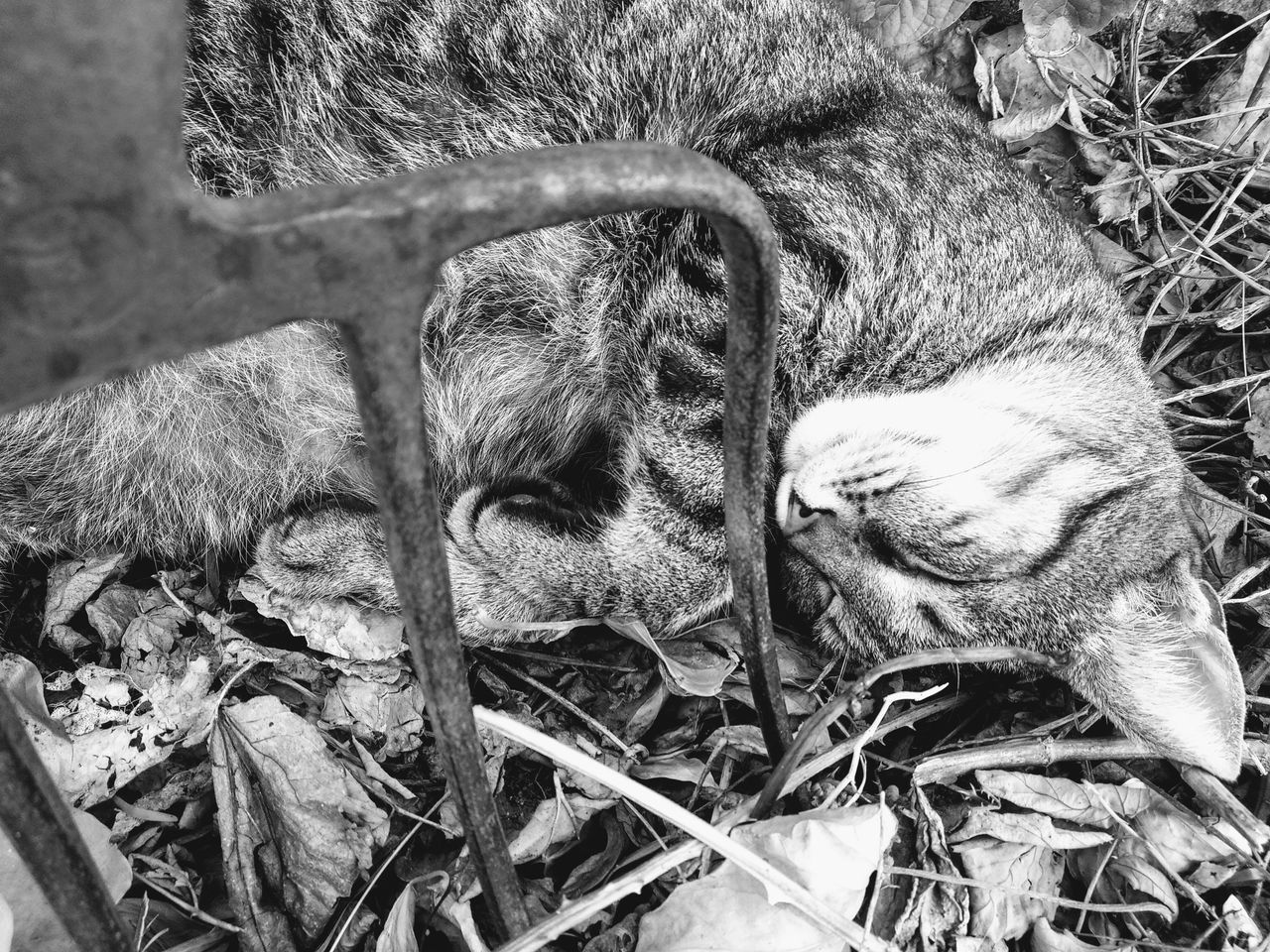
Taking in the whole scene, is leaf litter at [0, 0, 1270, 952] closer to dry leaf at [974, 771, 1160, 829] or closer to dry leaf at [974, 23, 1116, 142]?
dry leaf at [974, 771, 1160, 829]

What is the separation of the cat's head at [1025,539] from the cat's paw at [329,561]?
3.09 feet

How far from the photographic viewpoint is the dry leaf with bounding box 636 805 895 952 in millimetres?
1532

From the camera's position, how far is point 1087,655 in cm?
209

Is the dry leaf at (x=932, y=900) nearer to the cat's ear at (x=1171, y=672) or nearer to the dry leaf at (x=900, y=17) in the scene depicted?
the cat's ear at (x=1171, y=672)

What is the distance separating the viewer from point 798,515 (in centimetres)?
202

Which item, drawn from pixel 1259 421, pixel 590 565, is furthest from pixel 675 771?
pixel 1259 421

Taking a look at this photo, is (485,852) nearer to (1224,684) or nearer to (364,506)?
(364,506)

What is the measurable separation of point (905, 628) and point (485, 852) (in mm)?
1158

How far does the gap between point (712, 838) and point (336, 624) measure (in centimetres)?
108

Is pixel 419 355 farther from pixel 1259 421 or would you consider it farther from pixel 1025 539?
pixel 1259 421

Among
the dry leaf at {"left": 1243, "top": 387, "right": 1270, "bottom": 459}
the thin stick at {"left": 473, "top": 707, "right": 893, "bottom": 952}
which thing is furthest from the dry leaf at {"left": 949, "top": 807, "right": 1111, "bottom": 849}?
the dry leaf at {"left": 1243, "top": 387, "right": 1270, "bottom": 459}

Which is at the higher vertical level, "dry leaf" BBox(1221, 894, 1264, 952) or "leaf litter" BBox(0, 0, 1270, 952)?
"leaf litter" BBox(0, 0, 1270, 952)

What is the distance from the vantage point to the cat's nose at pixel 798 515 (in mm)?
2006

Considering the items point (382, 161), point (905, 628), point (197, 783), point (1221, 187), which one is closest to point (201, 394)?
point (382, 161)
